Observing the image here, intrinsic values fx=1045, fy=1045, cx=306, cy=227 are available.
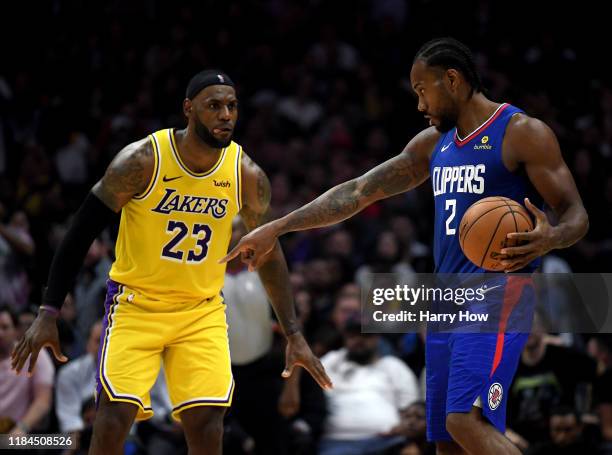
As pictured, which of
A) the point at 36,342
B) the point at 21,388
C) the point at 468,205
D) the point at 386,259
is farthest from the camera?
the point at 386,259

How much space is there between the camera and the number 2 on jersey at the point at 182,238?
19.3ft

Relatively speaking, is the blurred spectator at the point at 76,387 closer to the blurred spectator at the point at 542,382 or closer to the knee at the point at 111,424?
the knee at the point at 111,424

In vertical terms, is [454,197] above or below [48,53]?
below

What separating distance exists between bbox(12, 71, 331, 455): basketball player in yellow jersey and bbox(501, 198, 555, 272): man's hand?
151cm

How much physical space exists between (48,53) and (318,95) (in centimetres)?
357

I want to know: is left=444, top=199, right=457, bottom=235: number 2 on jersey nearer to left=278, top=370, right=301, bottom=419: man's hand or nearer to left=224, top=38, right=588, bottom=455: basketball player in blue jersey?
left=224, top=38, right=588, bottom=455: basketball player in blue jersey

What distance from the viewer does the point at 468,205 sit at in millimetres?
5270

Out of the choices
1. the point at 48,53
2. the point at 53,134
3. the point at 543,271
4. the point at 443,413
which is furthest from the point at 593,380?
the point at 48,53

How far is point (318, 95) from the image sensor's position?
13.8 m

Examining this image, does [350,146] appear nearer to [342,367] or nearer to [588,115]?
[588,115]

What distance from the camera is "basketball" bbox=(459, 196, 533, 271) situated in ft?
16.0

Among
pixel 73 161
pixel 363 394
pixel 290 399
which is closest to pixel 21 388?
pixel 290 399

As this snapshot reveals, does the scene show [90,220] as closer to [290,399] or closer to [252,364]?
[252,364]

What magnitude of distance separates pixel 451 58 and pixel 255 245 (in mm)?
1387
